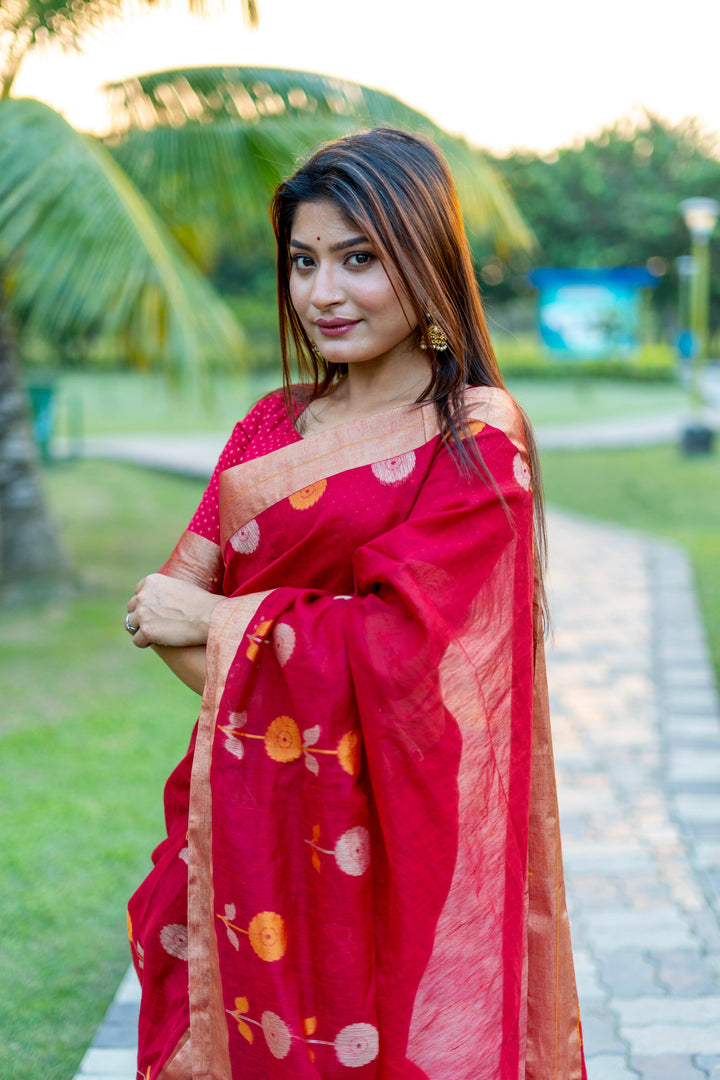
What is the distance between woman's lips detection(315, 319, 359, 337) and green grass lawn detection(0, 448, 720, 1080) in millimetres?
1693

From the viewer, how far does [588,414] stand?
21.2 meters

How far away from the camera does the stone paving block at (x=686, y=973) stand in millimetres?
2432

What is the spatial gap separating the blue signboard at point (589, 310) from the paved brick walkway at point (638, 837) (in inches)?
908

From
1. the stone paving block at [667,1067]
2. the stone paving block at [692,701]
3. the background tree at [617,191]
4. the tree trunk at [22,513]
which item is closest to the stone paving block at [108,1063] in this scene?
the stone paving block at [667,1067]

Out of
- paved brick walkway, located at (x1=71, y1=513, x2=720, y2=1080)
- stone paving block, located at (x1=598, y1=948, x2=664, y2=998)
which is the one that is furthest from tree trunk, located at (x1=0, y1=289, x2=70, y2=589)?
stone paving block, located at (x1=598, y1=948, x2=664, y2=998)

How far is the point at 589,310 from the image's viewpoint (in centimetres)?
2856

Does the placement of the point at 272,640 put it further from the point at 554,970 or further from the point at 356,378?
the point at 554,970

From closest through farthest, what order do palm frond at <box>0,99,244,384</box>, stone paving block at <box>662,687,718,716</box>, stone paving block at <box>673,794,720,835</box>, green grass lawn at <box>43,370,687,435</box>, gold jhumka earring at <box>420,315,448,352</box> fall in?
gold jhumka earring at <box>420,315,448,352</box>, stone paving block at <box>673,794,720,835</box>, stone paving block at <box>662,687,718,716</box>, palm frond at <box>0,99,244,384</box>, green grass lawn at <box>43,370,687,435</box>

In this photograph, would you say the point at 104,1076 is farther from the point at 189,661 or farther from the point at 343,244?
the point at 343,244

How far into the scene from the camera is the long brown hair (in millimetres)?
1326

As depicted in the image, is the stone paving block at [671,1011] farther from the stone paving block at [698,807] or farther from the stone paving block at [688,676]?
the stone paving block at [688,676]

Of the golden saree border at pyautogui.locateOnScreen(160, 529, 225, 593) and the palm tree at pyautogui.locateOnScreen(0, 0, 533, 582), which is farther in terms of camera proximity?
the palm tree at pyautogui.locateOnScreen(0, 0, 533, 582)

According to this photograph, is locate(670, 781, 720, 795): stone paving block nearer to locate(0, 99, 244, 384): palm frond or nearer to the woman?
the woman

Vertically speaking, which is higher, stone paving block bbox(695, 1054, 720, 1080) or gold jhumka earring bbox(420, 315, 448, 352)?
gold jhumka earring bbox(420, 315, 448, 352)
